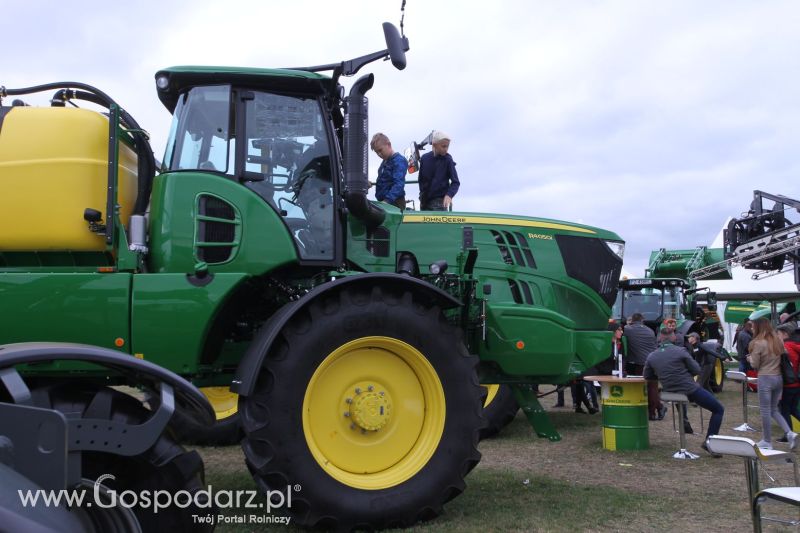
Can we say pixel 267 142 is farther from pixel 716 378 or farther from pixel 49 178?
pixel 716 378

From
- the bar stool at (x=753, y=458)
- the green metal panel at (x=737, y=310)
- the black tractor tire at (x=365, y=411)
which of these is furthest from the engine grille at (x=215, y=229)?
the green metal panel at (x=737, y=310)

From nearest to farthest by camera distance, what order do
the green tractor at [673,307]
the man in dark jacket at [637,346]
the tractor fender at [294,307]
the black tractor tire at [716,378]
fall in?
the tractor fender at [294,307] → the man in dark jacket at [637,346] → the black tractor tire at [716,378] → the green tractor at [673,307]

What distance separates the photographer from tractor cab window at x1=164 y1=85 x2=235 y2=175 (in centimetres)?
524

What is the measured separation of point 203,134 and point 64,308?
1599mm

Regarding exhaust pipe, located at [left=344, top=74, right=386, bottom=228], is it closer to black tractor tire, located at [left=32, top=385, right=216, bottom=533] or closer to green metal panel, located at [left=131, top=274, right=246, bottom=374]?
green metal panel, located at [left=131, top=274, right=246, bottom=374]

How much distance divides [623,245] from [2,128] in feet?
19.5

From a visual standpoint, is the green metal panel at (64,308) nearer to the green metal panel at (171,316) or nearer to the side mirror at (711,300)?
the green metal panel at (171,316)

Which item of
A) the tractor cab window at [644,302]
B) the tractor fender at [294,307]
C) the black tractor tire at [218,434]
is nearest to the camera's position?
the tractor fender at [294,307]

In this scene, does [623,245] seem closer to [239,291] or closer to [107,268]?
[239,291]

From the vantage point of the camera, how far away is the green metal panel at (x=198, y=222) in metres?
5.04

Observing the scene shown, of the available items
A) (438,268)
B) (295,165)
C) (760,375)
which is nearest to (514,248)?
(438,268)

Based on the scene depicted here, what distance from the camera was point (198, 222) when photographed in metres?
5.07

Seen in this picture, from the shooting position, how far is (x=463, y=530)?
15.8ft

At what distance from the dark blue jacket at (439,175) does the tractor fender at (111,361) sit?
14.6ft
